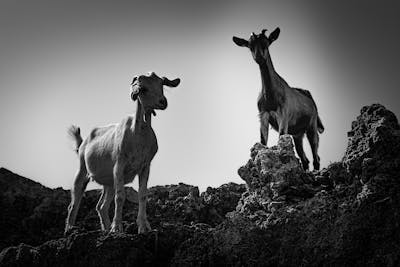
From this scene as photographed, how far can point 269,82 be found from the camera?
729 inches

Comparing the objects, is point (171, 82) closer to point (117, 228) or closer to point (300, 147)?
point (117, 228)

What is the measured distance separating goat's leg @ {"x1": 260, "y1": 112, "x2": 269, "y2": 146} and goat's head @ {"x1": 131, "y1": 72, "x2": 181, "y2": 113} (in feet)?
11.2

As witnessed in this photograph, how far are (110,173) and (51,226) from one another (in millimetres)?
2609

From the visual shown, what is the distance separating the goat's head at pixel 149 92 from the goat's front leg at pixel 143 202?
127cm

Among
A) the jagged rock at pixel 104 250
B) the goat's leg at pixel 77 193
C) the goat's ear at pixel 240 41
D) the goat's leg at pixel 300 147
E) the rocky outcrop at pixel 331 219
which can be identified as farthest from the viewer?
the goat's leg at pixel 300 147

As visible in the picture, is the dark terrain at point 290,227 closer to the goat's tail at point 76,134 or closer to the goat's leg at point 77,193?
the goat's leg at point 77,193

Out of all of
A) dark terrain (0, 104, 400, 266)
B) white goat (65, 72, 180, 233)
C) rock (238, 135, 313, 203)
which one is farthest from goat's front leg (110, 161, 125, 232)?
rock (238, 135, 313, 203)

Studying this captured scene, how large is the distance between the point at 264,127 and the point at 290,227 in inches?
224

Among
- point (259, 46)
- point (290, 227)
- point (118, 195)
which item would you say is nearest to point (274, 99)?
point (259, 46)

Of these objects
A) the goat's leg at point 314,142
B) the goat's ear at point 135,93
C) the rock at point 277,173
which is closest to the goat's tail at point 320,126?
the goat's leg at point 314,142

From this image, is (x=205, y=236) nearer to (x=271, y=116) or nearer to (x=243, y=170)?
(x=243, y=170)

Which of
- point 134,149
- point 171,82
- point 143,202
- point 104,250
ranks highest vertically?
point 171,82

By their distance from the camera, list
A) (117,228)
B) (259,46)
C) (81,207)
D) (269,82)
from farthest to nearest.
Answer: (81,207), (269,82), (259,46), (117,228)

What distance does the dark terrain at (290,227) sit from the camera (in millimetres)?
12148
